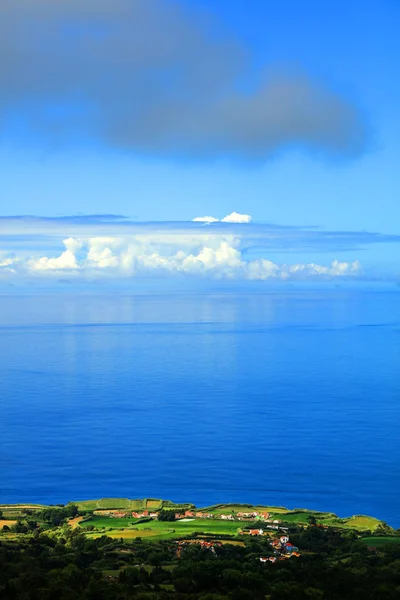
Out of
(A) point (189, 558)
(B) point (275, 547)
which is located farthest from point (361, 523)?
(A) point (189, 558)

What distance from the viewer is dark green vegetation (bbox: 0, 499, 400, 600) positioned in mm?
11641

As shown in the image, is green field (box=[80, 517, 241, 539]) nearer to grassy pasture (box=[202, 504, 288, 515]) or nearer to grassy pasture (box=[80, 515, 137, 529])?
grassy pasture (box=[80, 515, 137, 529])

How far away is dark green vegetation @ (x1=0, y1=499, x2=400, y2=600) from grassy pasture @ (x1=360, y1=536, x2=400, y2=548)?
0.02 meters

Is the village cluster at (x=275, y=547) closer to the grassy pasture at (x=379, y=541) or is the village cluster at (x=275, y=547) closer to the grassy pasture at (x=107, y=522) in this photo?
the grassy pasture at (x=379, y=541)

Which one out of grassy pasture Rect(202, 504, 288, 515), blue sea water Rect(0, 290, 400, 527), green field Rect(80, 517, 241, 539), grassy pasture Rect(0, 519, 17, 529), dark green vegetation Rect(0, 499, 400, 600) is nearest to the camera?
dark green vegetation Rect(0, 499, 400, 600)

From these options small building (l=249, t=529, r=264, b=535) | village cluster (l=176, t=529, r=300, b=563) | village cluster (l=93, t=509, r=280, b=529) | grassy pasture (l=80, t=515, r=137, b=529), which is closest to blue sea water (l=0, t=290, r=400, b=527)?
village cluster (l=93, t=509, r=280, b=529)

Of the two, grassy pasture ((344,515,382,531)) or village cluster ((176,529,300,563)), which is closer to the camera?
village cluster ((176,529,300,563))

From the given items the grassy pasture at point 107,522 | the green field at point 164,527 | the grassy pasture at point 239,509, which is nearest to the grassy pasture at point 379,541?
the green field at point 164,527

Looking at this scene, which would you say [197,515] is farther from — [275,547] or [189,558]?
[189,558]

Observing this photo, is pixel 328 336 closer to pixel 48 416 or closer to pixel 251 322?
pixel 251 322

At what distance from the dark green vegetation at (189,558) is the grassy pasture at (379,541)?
0.02 m

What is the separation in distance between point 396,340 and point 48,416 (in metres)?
42.1

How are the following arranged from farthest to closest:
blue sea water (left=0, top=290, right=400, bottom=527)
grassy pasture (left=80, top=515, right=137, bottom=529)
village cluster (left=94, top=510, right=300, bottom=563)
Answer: blue sea water (left=0, top=290, right=400, bottom=527) → grassy pasture (left=80, top=515, right=137, bottom=529) → village cluster (left=94, top=510, right=300, bottom=563)

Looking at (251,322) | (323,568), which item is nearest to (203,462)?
(323,568)
